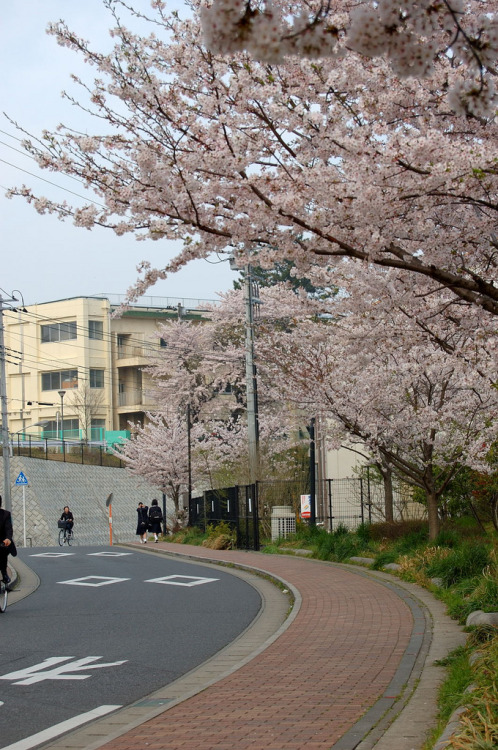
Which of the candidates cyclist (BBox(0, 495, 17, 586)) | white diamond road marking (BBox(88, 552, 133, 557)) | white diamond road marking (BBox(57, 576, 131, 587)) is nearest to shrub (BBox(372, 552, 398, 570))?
white diamond road marking (BBox(57, 576, 131, 587))

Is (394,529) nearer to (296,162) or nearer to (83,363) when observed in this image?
(296,162)

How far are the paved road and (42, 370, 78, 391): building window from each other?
4934cm

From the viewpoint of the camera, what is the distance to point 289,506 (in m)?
27.8

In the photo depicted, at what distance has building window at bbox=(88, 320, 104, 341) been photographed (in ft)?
218

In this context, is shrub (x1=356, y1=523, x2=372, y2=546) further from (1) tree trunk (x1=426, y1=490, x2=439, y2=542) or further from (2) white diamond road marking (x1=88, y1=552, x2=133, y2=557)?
(2) white diamond road marking (x1=88, y1=552, x2=133, y2=557)

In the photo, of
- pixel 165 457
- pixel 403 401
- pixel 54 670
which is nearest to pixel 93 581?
pixel 403 401

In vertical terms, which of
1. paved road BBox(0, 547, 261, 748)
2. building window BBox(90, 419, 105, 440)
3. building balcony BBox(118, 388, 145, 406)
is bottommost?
paved road BBox(0, 547, 261, 748)

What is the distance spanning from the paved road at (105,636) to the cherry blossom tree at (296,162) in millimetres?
3864

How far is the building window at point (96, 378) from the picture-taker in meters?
68.2

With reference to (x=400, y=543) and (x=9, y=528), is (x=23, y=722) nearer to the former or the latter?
(x=9, y=528)

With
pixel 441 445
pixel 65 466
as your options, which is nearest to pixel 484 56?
pixel 441 445

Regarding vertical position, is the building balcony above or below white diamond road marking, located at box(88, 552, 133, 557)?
above

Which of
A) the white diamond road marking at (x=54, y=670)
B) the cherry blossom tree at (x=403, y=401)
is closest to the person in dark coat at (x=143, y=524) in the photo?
the cherry blossom tree at (x=403, y=401)

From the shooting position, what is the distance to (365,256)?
7.80 meters
